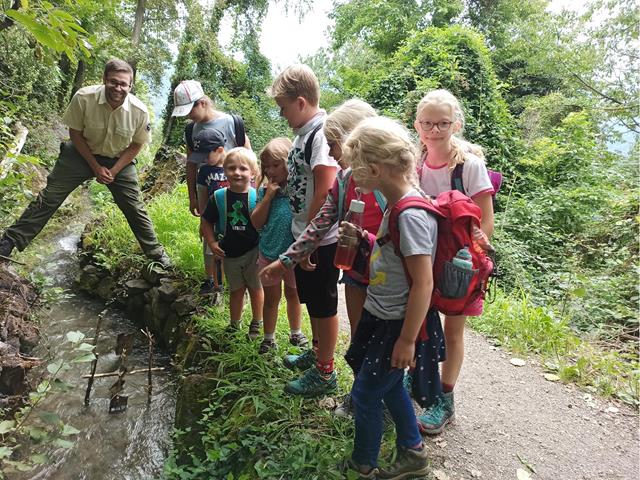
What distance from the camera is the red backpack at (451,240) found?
1534 millimetres

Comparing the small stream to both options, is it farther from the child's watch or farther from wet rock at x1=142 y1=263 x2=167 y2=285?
the child's watch

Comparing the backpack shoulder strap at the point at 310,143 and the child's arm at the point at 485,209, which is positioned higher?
the backpack shoulder strap at the point at 310,143

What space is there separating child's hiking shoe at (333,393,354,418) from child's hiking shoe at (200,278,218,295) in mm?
1722

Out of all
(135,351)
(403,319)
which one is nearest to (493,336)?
(403,319)

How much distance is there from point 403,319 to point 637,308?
4284mm

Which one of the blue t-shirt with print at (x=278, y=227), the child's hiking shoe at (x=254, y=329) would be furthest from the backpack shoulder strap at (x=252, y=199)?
the child's hiking shoe at (x=254, y=329)

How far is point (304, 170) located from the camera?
2156 mm

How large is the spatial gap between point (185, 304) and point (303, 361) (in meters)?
1.52

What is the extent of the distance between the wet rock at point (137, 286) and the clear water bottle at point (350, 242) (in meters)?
3.19

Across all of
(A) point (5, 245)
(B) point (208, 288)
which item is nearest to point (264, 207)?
(B) point (208, 288)

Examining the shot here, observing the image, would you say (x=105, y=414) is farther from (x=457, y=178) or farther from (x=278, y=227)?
(x=457, y=178)

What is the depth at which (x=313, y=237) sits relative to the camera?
193cm

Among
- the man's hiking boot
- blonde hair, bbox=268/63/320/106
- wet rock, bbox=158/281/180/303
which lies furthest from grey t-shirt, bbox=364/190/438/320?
the man's hiking boot

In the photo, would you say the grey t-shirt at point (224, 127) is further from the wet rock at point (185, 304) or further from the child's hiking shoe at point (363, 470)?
the child's hiking shoe at point (363, 470)
